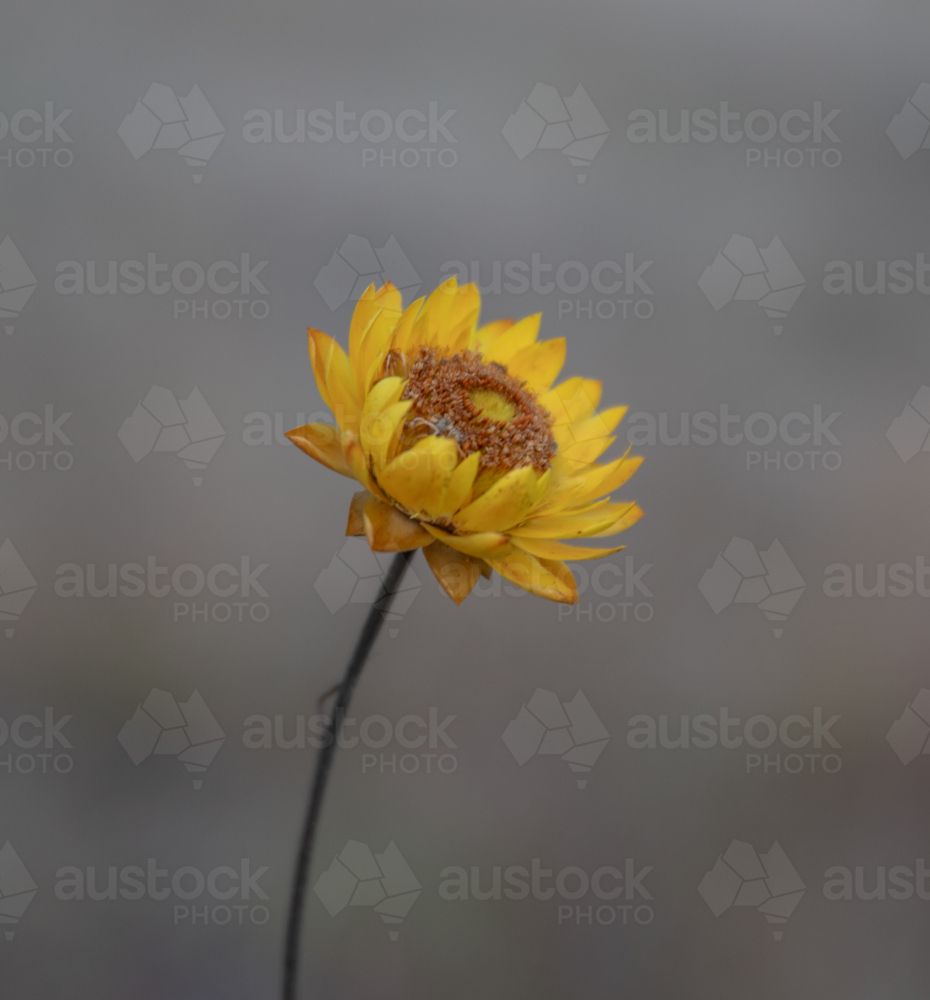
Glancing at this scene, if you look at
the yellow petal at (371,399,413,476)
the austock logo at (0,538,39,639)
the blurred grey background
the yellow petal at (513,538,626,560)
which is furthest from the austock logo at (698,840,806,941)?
the austock logo at (0,538,39,639)

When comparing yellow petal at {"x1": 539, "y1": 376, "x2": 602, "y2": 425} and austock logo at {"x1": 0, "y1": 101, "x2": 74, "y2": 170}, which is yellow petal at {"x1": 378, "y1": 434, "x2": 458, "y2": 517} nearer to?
yellow petal at {"x1": 539, "y1": 376, "x2": 602, "y2": 425}

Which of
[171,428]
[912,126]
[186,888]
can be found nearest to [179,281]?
[171,428]

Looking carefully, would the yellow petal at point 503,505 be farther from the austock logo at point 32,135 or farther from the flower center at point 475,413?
the austock logo at point 32,135

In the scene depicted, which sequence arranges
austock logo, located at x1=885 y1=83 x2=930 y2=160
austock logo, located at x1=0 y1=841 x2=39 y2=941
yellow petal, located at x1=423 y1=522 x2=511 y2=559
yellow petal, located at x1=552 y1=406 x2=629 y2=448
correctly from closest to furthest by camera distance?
yellow petal, located at x1=423 y1=522 x2=511 y2=559 → yellow petal, located at x1=552 y1=406 x2=629 y2=448 → austock logo, located at x1=0 y1=841 x2=39 y2=941 → austock logo, located at x1=885 y1=83 x2=930 y2=160

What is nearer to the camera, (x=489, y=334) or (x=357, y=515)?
(x=357, y=515)

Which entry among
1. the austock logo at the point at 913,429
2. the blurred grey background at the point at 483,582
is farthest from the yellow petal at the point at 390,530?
the austock logo at the point at 913,429

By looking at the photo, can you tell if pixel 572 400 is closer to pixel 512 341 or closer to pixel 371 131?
Answer: pixel 512 341
